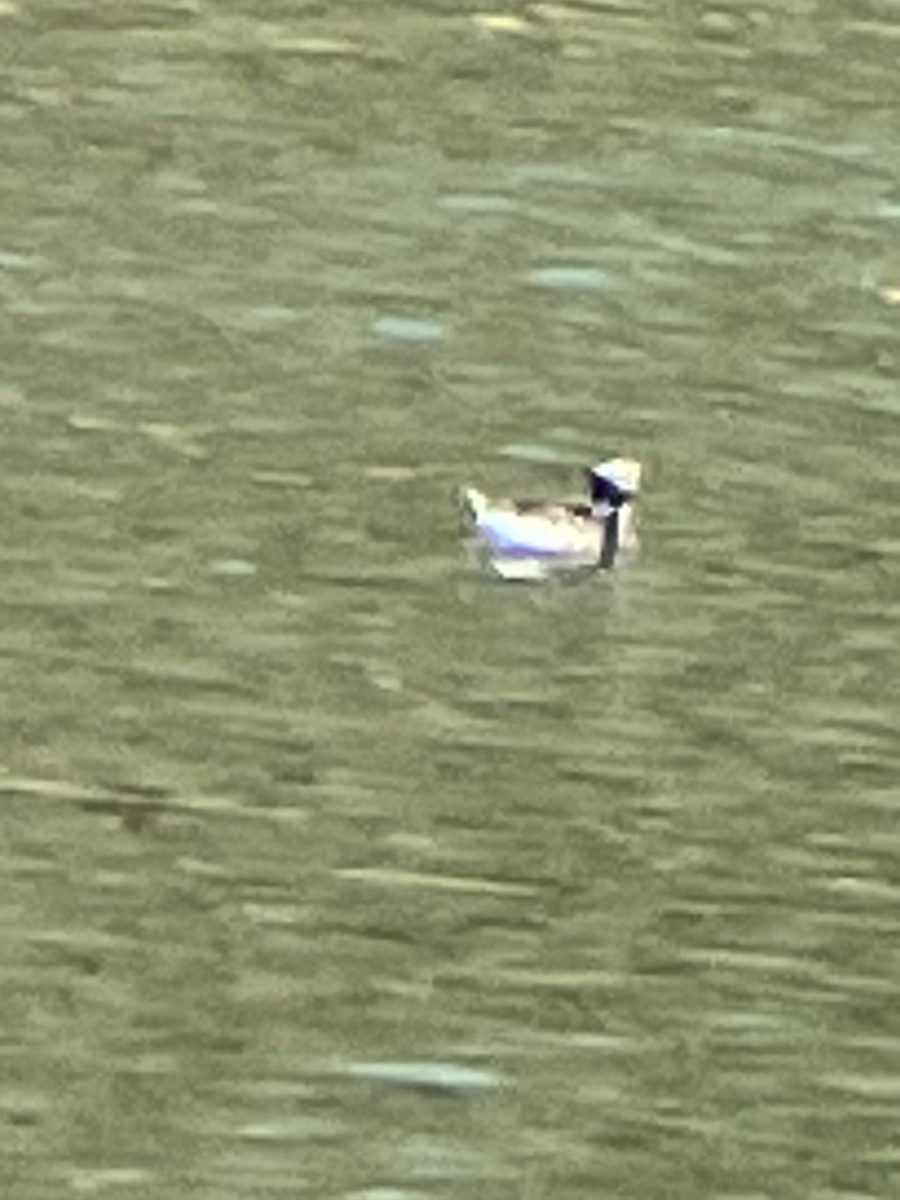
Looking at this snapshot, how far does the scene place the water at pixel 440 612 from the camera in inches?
19.8

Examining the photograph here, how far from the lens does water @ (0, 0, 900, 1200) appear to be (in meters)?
0.50

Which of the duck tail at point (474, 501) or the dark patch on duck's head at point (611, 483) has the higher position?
the dark patch on duck's head at point (611, 483)

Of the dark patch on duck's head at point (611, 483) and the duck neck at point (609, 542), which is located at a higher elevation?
the dark patch on duck's head at point (611, 483)

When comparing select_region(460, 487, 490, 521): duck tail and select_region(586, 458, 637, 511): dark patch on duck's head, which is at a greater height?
select_region(586, 458, 637, 511): dark patch on duck's head

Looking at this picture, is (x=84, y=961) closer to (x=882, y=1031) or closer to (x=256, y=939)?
(x=256, y=939)

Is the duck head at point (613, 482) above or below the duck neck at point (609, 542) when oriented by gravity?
above

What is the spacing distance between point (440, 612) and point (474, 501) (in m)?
0.03

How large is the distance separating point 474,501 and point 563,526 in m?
0.02

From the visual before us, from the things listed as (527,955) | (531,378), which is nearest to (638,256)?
(531,378)

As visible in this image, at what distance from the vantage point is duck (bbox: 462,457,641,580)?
0.51m

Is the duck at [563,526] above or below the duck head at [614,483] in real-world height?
below

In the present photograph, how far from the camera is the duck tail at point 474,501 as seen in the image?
51 cm

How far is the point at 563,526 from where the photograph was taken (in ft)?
1.69

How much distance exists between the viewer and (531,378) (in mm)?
508
